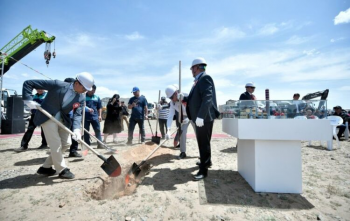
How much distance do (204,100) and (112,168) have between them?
1820 millimetres

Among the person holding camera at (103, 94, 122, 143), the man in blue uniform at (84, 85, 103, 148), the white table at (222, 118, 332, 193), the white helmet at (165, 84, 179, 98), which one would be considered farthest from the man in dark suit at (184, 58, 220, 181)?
the person holding camera at (103, 94, 122, 143)

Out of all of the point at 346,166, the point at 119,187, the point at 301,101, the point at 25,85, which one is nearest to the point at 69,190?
the point at 119,187

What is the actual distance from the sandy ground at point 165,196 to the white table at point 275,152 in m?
0.14

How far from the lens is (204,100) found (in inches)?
114

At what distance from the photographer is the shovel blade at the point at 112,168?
115 inches

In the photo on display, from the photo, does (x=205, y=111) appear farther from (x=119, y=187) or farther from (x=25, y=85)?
(x=25, y=85)

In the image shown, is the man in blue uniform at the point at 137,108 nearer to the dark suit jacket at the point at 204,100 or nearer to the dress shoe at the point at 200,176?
the dark suit jacket at the point at 204,100

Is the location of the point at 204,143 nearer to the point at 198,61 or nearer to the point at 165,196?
the point at 165,196

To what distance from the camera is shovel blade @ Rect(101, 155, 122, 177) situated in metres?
2.92

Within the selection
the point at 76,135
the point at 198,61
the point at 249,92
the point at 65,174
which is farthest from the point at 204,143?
the point at 249,92

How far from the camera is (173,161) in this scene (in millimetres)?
4242

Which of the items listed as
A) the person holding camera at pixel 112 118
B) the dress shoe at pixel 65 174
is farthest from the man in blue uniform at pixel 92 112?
the dress shoe at pixel 65 174

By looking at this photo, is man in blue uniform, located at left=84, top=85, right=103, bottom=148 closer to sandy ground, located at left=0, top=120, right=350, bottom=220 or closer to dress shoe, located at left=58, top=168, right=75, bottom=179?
sandy ground, located at left=0, top=120, right=350, bottom=220

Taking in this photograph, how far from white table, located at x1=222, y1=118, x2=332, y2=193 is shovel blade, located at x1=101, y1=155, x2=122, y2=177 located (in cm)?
189
